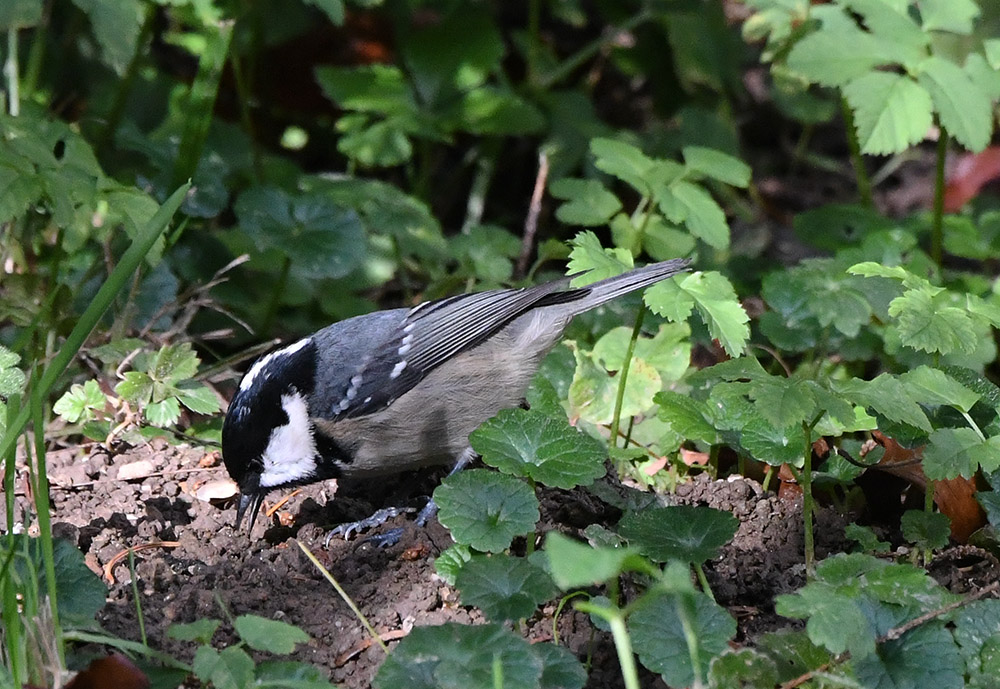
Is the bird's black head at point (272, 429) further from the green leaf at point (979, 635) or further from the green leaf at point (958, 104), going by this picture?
the green leaf at point (958, 104)

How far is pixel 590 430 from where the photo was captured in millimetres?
3426

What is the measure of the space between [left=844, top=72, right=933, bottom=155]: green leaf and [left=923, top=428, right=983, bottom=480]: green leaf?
45.6 inches

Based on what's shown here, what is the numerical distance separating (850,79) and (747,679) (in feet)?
6.82

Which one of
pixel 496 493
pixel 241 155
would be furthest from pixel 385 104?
pixel 496 493

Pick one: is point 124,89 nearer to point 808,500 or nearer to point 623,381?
point 623,381

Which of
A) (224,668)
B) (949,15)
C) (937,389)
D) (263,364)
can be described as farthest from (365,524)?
(949,15)

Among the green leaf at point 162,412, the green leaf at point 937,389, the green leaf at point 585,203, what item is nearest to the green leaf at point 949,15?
the green leaf at point 585,203

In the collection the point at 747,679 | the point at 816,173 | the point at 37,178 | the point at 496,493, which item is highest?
the point at 37,178

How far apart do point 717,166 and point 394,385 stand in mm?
1247

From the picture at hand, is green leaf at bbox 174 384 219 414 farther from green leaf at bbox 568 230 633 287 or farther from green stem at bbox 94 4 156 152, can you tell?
green stem at bbox 94 4 156 152

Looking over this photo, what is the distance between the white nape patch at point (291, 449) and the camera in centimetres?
303

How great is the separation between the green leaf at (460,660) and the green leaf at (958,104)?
219cm

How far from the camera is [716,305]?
2.89m

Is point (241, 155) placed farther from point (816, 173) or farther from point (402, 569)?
point (816, 173)
